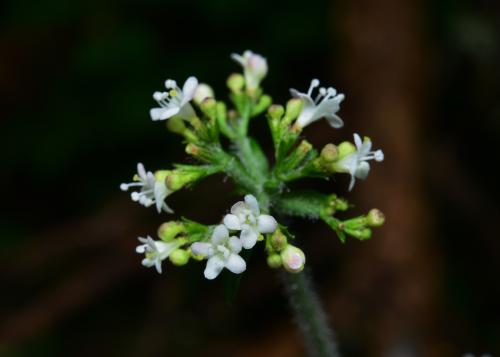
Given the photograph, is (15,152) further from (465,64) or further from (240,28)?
(465,64)

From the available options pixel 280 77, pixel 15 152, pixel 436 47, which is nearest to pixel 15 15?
pixel 15 152

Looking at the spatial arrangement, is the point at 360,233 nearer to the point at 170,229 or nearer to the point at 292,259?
the point at 292,259

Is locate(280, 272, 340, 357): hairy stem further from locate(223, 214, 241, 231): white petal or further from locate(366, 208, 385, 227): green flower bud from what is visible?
locate(223, 214, 241, 231): white petal

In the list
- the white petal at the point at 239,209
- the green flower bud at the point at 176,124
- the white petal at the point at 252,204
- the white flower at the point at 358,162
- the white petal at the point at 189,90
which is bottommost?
the white petal at the point at 252,204

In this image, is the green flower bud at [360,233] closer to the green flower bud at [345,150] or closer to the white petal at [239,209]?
the green flower bud at [345,150]

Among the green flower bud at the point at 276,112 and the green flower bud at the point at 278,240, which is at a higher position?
the green flower bud at the point at 276,112

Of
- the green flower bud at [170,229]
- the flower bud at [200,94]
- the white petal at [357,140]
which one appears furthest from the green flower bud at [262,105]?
the green flower bud at [170,229]

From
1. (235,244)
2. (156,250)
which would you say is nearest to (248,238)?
(235,244)
